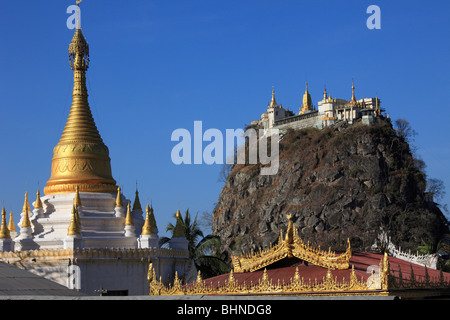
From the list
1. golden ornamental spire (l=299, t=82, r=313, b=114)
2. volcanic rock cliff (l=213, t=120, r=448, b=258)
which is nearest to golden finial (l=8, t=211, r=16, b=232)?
volcanic rock cliff (l=213, t=120, r=448, b=258)

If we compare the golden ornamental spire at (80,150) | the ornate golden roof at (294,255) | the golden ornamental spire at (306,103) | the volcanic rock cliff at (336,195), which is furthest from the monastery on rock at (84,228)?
the golden ornamental spire at (306,103)

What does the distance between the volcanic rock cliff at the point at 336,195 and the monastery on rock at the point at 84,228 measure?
49.6 meters

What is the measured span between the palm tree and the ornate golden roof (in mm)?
20642

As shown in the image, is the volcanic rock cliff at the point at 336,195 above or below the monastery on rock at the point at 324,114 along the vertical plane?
below

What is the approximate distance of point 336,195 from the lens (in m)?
98.0

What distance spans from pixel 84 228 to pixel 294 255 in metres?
20.0

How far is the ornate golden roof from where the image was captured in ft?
68.3

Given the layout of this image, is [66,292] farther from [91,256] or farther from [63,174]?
[63,174]

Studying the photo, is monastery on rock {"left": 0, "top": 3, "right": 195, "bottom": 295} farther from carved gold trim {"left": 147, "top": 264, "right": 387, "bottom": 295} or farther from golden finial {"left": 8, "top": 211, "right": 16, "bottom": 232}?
carved gold trim {"left": 147, "top": 264, "right": 387, "bottom": 295}

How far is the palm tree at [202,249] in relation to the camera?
4450cm

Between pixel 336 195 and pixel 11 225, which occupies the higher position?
pixel 336 195

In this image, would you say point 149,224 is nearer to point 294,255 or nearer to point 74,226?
point 74,226

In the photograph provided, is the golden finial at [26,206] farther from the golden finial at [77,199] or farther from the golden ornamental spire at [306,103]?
the golden ornamental spire at [306,103]

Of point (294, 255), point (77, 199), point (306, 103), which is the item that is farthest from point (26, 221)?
point (306, 103)
